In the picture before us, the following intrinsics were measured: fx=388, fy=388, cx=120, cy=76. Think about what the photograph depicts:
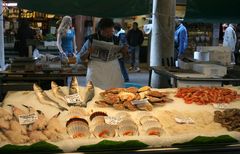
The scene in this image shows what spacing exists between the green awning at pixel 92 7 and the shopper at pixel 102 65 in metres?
1.99

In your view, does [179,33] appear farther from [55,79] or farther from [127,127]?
[127,127]

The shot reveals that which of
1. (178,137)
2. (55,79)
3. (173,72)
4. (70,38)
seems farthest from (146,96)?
(70,38)

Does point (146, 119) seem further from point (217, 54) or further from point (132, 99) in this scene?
point (217, 54)

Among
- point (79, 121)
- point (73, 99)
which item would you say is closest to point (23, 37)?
point (73, 99)

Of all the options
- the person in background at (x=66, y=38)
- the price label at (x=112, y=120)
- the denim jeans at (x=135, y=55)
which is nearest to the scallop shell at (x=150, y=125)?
the price label at (x=112, y=120)

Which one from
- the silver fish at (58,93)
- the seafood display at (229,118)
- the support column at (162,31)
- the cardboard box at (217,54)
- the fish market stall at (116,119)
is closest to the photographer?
the fish market stall at (116,119)

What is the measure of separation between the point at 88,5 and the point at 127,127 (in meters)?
5.17

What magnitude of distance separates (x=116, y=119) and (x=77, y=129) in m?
0.44

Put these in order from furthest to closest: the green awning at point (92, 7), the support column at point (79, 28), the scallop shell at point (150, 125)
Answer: the support column at point (79, 28) → the green awning at point (92, 7) → the scallop shell at point (150, 125)

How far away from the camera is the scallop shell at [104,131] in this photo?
125 inches

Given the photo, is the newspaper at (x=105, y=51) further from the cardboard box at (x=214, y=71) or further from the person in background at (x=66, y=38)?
the person in background at (x=66, y=38)

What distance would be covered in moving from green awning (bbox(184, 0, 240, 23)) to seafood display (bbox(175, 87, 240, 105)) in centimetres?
448

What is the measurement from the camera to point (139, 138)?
3.08m

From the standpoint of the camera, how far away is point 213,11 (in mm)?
9102
